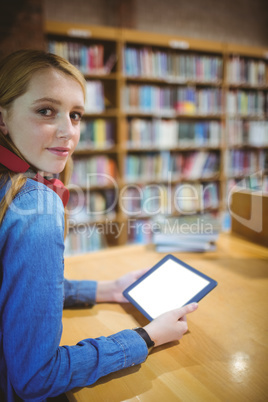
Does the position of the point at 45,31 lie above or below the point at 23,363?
above

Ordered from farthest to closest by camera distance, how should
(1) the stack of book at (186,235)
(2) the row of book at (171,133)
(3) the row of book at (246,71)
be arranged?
(3) the row of book at (246,71) < (2) the row of book at (171,133) < (1) the stack of book at (186,235)

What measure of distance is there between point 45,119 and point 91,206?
2.40m

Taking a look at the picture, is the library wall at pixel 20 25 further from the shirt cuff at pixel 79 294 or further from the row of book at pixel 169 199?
the shirt cuff at pixel 79 294

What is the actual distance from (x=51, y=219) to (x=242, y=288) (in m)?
0.76

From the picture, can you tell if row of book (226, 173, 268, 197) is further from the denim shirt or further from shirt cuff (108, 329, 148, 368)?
the denim shirt

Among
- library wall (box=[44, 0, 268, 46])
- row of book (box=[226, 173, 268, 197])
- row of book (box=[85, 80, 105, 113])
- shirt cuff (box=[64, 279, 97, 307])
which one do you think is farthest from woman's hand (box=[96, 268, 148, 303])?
library wall (box=[44, 0, 268, 46])

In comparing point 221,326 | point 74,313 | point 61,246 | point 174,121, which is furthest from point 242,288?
point 174,121

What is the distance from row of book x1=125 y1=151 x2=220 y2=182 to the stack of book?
1812 millimetres

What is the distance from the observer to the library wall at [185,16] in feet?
11.4

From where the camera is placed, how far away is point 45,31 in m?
2.70

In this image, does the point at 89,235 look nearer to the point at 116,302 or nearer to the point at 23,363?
the point at 116,302

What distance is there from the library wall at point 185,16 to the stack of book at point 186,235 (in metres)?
2.95

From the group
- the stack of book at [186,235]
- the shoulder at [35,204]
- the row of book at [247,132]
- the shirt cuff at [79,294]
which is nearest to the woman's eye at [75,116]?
the shoulder at [35,204]

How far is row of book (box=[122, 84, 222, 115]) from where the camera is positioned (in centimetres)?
316
